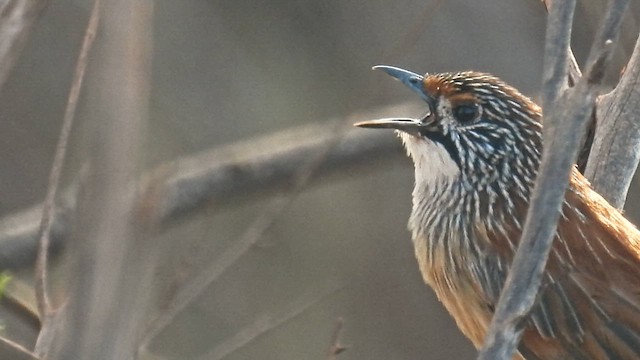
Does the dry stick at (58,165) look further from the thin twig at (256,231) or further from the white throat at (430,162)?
the white throat at (430,162)

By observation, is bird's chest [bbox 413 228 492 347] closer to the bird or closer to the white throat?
the bird

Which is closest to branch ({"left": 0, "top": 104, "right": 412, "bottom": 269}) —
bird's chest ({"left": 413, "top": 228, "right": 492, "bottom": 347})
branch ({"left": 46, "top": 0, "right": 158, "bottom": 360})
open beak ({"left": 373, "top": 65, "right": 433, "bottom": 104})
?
open beak ({"left": 373, "top": 65, "right": 433, "bottom": 104})

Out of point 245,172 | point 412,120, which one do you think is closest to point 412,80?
point 412,120

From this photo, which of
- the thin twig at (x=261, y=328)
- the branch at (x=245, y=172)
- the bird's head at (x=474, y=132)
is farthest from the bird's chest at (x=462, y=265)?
the branch at (x=245, y=172)

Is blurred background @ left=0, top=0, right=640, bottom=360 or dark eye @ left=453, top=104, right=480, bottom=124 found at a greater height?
dark eye @ left=453, top=104, right=480, bottom=124

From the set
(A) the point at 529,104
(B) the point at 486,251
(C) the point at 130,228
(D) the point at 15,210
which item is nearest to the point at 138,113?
(C) the point at 130,228

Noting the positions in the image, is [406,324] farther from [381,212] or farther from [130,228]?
[130,228]
